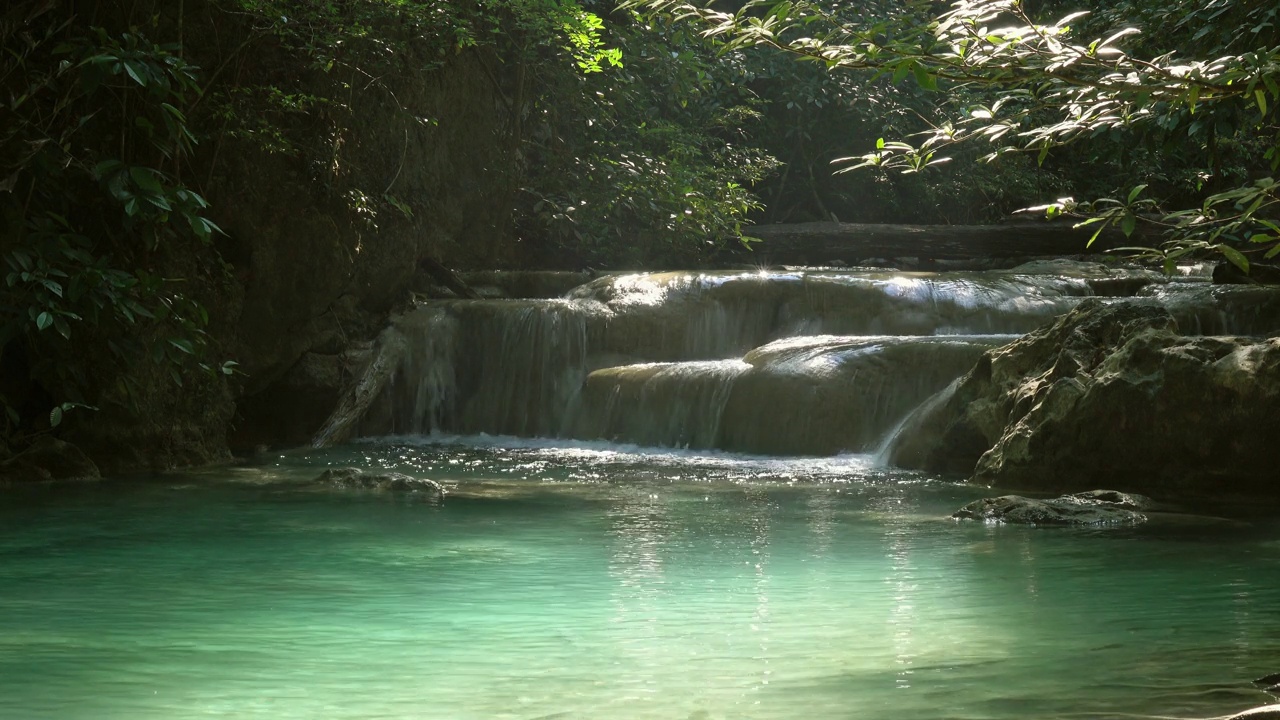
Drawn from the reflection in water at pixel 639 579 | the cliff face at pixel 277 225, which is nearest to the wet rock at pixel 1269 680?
the reflection in water at pixel 639 579

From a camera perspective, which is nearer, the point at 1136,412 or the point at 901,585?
the point at 901,585

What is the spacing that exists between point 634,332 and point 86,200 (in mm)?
5365

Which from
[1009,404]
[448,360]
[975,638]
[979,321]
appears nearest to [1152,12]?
[1009,404]

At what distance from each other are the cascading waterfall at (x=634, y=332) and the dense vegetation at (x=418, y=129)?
1.42 meters

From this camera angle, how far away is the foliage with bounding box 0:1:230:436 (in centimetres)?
776

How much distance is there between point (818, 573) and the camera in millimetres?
5398

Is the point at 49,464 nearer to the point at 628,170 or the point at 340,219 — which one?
the point at 340,219

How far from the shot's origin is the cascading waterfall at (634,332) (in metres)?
11.8

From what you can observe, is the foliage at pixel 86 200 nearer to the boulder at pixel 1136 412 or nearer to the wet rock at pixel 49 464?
the wet rock at pixel 49 464

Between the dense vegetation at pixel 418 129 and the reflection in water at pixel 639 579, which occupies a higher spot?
the dense vegetation at pixel 418 129

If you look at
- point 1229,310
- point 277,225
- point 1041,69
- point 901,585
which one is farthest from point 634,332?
point 1041,69

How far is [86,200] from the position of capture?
880 centimetres

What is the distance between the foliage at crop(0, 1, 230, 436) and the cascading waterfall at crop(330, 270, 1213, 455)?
371 cm

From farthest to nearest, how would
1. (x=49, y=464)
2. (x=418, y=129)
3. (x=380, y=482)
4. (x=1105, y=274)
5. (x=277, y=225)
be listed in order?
(x=1105, y=274) < (x=418, y=129) < (x=277, y=225) < (x=49, y=464) < (x=380, y=482)
